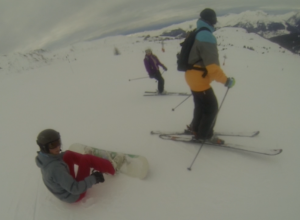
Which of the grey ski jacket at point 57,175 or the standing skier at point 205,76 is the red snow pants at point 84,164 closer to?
the grey ski jacket at point 57,175

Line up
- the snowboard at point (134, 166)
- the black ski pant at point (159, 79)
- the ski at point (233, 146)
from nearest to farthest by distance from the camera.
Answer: the snowboard at point (134, 166) < the ski at point (233, 146) < the black ski pant at point (159, 79)

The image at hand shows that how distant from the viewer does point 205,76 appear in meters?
2.93

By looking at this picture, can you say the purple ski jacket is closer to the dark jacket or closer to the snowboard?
the dark jacket

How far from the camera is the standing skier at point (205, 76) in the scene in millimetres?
2645

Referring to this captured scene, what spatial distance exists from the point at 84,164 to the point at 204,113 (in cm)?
218

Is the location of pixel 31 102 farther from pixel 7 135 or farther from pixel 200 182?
pixel 200 182

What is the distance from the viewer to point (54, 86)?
9750mm

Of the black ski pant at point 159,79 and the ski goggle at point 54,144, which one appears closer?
the ski goggle at point 54,144

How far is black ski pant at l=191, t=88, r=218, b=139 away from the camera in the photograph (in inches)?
124

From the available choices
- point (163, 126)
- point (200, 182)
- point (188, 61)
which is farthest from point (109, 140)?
point (188, 61)

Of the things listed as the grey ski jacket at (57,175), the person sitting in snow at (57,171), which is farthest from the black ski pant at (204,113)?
the grey ski jacket at (57,175)

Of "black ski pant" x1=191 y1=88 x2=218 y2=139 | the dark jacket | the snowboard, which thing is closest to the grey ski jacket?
the snowboard

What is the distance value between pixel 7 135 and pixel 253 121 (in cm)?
682

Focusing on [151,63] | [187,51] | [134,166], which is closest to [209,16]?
[187,51]
